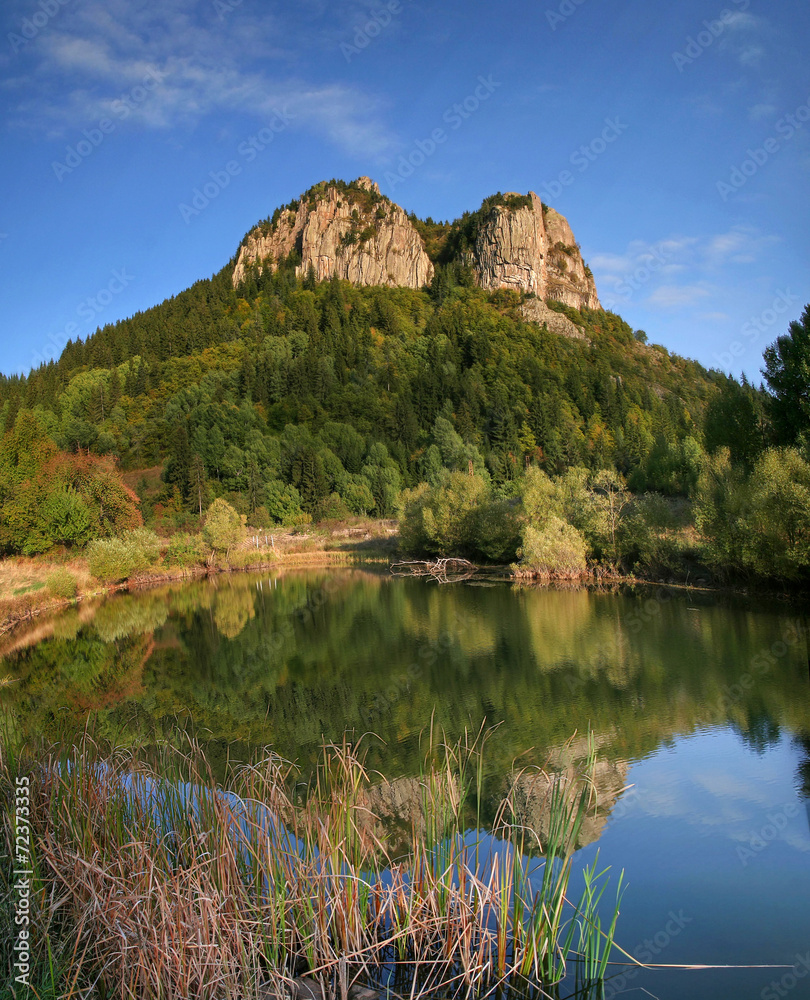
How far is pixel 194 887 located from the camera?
4.53 meters

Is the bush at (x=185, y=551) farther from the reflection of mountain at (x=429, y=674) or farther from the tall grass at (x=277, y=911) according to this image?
the tall grass at (x=277, y=911)

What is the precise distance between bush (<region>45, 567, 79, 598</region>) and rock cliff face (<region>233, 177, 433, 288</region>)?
10907cm

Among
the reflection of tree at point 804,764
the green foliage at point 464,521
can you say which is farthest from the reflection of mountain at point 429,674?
the green foliage at point 464,521

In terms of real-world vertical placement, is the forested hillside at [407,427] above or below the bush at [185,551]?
above

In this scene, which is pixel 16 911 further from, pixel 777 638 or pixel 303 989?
pixel 777 638

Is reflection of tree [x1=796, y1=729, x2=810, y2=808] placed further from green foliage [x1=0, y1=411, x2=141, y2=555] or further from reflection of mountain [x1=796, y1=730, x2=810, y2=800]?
green foliage [x1=0, y1=411, x2=141, y2=555]

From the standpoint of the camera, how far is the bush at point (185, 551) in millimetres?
44562

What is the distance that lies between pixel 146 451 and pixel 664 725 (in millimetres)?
77642

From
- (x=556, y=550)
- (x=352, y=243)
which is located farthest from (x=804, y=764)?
(x=352, y=243)

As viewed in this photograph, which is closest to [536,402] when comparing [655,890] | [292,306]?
[292,306]

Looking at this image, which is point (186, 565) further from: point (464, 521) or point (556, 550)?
point (556, 550)

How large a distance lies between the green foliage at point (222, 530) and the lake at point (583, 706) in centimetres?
1892

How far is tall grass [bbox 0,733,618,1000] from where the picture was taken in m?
4.23

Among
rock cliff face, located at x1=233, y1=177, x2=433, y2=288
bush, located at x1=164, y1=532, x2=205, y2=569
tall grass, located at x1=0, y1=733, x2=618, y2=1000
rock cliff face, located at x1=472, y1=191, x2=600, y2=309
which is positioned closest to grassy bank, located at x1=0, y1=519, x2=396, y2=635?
bush, located at x1=164, y1=532, x2=205, y2=569
